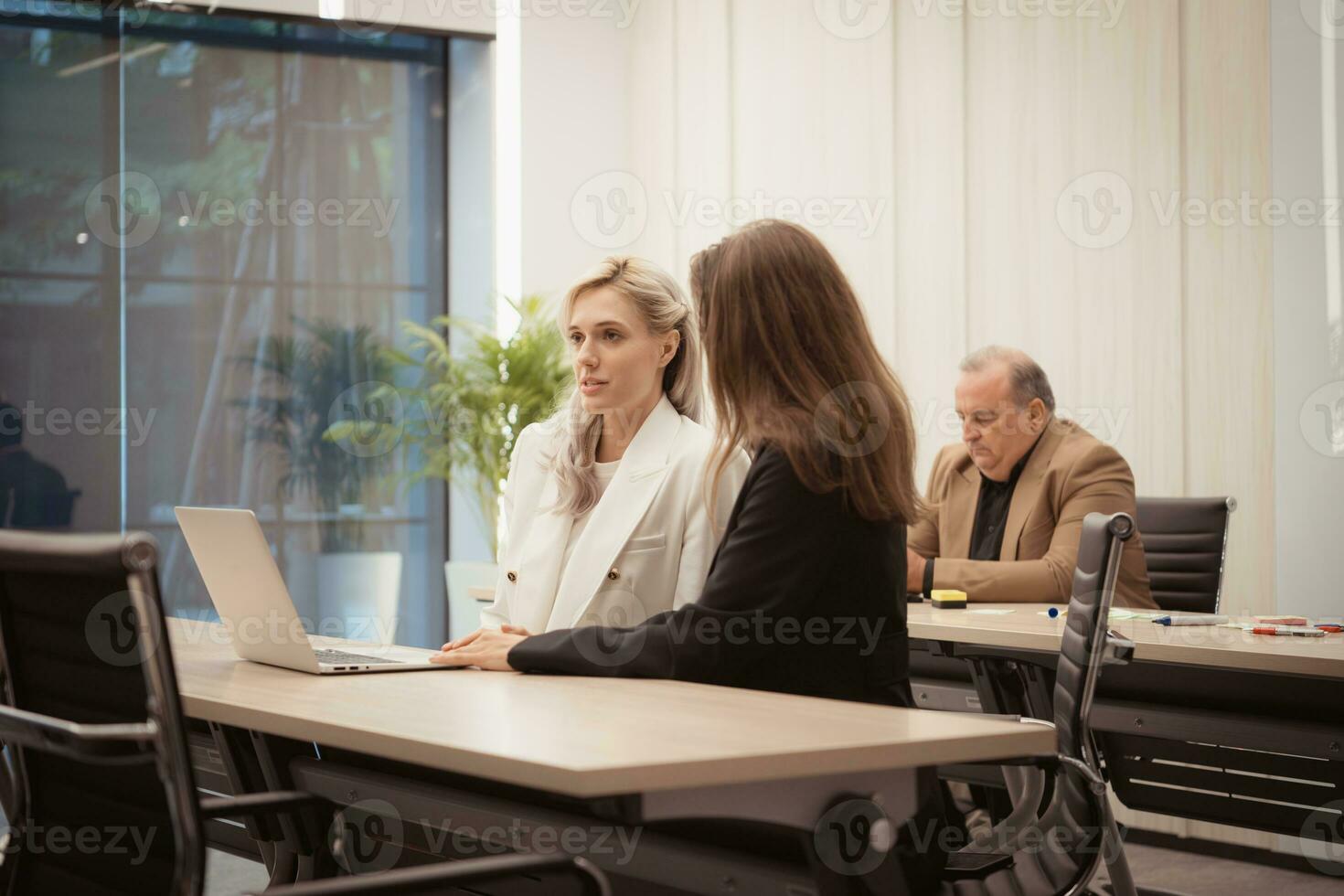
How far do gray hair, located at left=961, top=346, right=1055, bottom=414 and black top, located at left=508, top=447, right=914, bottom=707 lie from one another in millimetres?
2012

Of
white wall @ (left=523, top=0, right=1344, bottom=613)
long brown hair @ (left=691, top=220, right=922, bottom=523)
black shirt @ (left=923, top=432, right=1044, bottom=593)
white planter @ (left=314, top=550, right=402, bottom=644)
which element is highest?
white wall @ (left=523, top=0, right=1344, bottom=613)

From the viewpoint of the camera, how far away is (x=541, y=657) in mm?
2115

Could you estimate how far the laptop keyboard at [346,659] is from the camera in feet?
7.24

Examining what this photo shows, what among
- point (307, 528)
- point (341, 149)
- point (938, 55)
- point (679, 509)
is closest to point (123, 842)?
point (679, 509)

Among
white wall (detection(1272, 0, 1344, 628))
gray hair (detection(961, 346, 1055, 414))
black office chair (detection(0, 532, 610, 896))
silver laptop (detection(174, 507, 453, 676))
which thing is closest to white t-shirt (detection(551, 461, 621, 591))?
silver laptop (detection(174, 507, 453, 676))

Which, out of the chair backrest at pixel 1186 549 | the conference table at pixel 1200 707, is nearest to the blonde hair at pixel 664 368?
the conference table at pixel 1200 707

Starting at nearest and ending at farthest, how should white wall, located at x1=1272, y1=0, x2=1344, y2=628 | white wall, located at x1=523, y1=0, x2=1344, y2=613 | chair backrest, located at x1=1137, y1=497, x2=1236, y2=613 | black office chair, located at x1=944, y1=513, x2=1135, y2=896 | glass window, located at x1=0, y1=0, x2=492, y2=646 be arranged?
black office chair, located at x1=944, y1=513, x2=1135, y2=896
chair backrest, located at x1=1137, y1=497, x2=1236, y2=613
white wall, located at x1=1272, y1=0, x2=1344, y2=628
white wall, located at x1=523, y1=0, x2=1344, y2=613
glass window, located at x1=0, y1=0, x2=492, y2=646

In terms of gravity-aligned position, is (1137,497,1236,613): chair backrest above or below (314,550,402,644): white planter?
above

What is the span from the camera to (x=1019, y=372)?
3.95 m

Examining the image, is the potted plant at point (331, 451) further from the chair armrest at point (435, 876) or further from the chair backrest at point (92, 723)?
the chair armrest at point (435, 876)

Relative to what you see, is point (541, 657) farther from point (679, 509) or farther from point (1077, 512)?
point (1077, 512)

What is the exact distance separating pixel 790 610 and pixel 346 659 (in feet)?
2.59

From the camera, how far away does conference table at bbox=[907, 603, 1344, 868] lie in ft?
8.28

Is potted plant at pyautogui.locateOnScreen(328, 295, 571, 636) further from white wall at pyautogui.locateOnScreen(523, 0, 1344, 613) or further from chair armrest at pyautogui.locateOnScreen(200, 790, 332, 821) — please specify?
chair armrest at pyautogui.locateOnScreen(200, 790, 332, 821)
